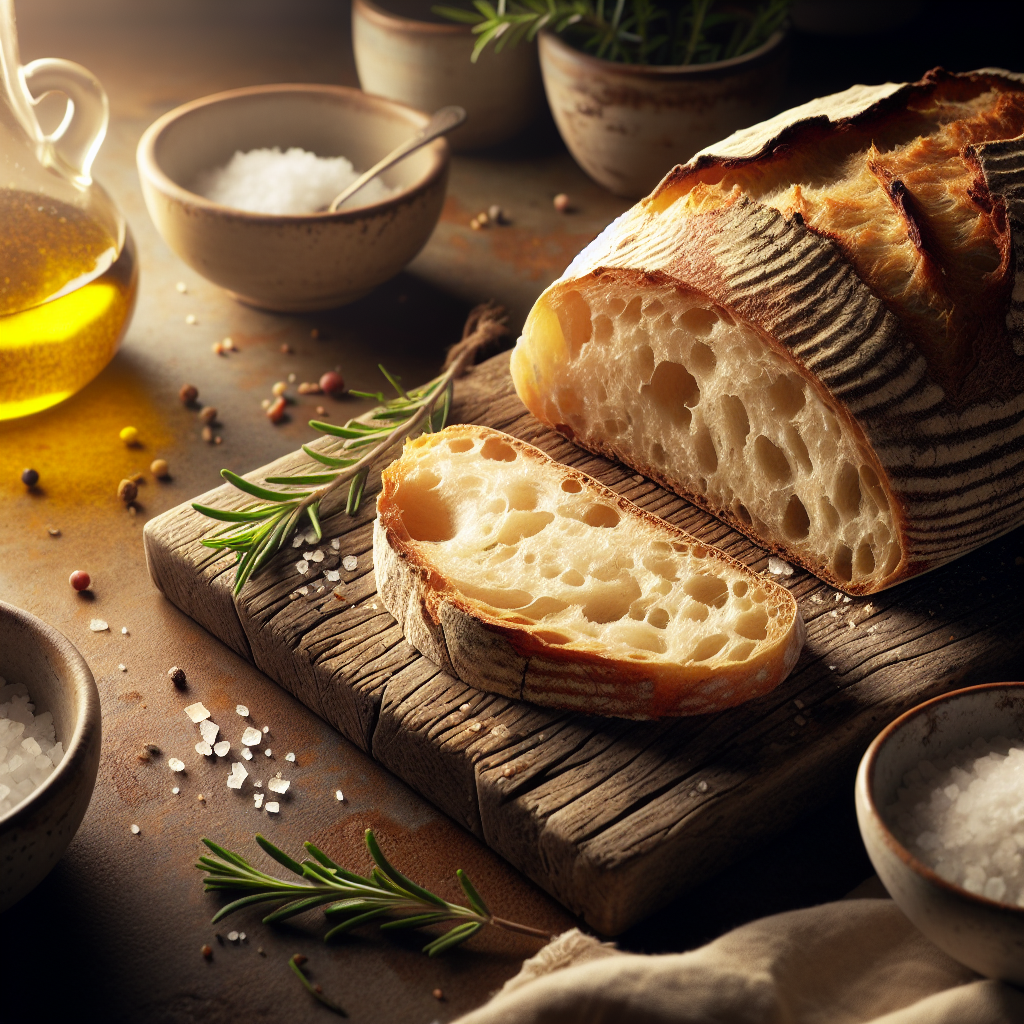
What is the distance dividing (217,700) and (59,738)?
0.37 meters

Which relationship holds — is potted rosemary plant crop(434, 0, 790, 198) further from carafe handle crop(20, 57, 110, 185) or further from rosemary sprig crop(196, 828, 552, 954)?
rosemary sprig crop(196, 828, 552, 954)

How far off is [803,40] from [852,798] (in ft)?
11.4

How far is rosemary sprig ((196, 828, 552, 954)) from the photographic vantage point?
5.36ft

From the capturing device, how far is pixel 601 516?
82.8 inches

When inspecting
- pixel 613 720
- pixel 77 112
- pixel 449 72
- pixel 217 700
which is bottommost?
pixel 217 700

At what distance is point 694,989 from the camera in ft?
4.68

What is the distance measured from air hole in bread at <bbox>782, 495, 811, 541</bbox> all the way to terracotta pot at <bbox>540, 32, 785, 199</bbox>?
145 centimetres

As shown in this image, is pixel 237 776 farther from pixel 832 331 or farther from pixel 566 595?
pixel 832 331

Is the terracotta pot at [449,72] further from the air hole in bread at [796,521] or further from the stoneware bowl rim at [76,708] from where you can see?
the stoneware bowl rim at [76,708]

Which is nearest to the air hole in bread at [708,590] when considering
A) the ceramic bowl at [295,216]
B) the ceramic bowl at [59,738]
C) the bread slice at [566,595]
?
the bread slice at [566,595]

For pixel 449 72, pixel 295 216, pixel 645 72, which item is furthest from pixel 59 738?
pixel 449 72

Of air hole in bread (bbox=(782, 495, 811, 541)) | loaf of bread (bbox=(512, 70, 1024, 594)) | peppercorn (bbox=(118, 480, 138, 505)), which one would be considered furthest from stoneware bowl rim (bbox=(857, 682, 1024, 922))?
peppercorn (bbox=(118, 480, 138, 505))

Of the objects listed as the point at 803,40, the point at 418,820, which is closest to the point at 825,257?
the point at 418,820

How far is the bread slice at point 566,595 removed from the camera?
1.81 m
